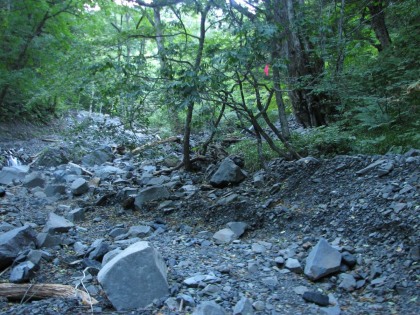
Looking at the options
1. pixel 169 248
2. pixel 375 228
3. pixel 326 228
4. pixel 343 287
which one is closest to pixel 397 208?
pixel 375 228

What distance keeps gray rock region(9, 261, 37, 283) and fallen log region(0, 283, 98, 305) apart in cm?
20

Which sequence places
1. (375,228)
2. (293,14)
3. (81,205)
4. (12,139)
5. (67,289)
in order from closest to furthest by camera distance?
(67,289), (375,228), (81,205), (293,14), (12,139)

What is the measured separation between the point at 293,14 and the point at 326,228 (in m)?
4.32

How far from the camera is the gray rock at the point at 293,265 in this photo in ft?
10.7

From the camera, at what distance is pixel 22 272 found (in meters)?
3.17

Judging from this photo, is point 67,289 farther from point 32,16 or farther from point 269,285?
point 32,16

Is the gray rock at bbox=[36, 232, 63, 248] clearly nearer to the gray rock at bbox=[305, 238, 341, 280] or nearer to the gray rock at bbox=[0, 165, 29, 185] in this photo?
the gray rock at bbox=[305, 238, 341, 280]

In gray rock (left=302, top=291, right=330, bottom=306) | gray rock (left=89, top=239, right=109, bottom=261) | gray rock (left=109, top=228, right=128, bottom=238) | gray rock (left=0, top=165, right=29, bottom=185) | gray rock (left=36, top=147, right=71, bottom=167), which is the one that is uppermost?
gray rock (left=36, top=147, right=71, bottom=167)

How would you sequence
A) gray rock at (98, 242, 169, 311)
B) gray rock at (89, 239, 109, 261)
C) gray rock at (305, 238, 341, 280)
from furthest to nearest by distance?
gray rock at (89, 239, 109, 261), gray rock at (305, 238, 341, 280), gray rock at (98, 242, 169, 311)

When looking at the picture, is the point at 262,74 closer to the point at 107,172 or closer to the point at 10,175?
the point at 107,172

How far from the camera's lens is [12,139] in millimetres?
13719

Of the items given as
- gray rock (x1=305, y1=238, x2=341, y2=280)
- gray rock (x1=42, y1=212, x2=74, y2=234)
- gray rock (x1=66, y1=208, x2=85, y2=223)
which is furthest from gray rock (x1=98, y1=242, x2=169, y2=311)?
gray rock (x1=66, y1=208, x2=85, y2=223)

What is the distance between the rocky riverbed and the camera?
107 inches

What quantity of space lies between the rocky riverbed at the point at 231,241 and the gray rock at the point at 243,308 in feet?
0.03
